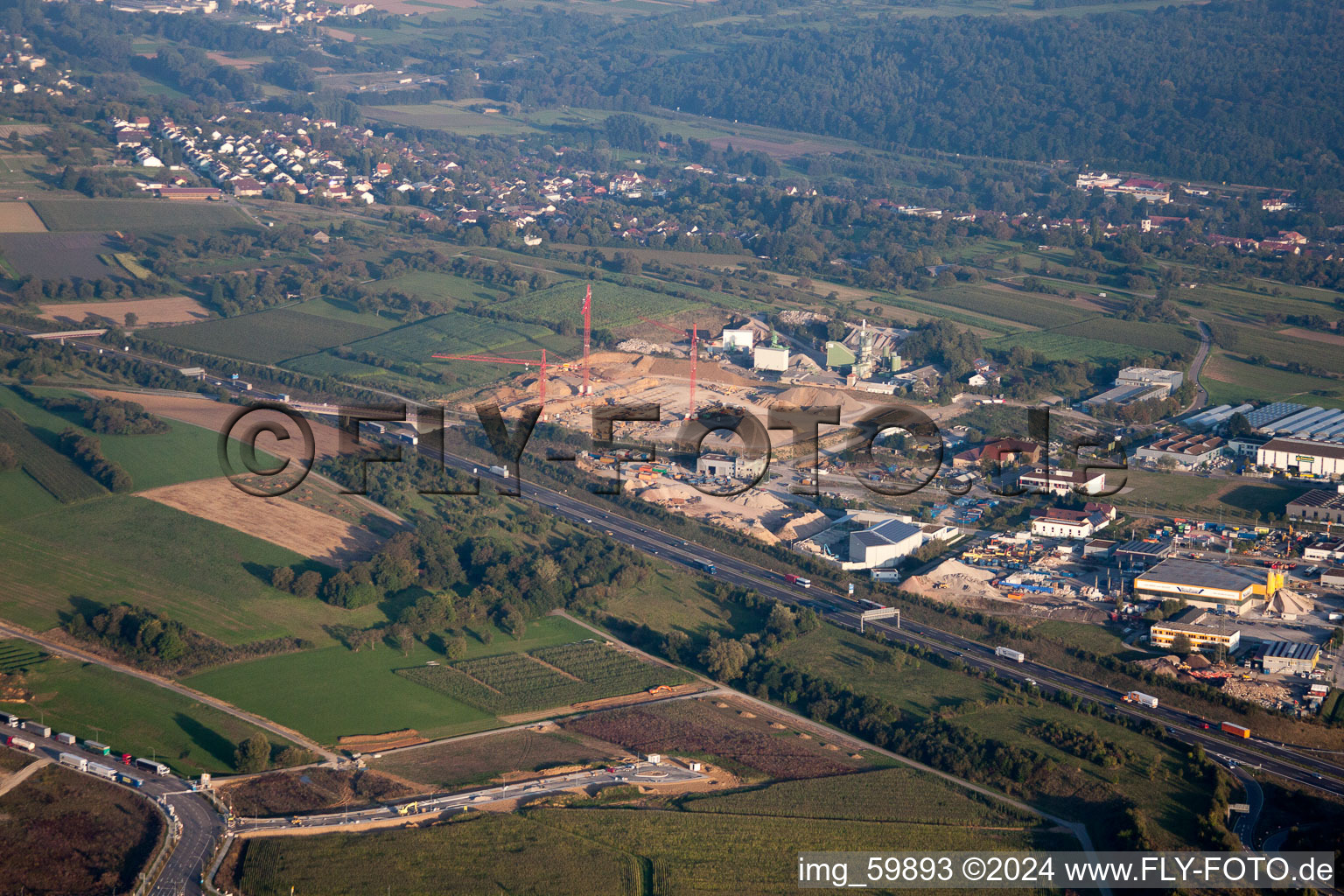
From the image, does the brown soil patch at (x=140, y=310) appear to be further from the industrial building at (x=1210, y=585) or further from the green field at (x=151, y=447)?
the industrial building at (x=1210, y=585)

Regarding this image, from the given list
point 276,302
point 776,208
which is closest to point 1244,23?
point 776,208

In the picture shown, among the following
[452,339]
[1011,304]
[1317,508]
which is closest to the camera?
[1317,508]

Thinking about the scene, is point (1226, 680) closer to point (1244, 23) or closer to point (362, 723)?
point (362, 723)

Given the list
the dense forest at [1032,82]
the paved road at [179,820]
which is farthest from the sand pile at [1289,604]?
the dense forest at [1032,82]

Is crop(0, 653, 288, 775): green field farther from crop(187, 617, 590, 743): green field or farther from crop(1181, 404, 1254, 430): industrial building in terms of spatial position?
crop(1181, 404, 1254, 430): industrial building

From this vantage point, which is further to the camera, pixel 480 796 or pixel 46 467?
pixel 46 467

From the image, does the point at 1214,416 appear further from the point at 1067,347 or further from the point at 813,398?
the point at 813,398

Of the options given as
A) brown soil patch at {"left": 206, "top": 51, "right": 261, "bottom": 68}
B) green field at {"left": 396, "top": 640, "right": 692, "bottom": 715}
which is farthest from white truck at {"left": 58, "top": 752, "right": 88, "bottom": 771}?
brown soil patch at {"left": 206, "top": 51, "right": 261, "bottom": 68}

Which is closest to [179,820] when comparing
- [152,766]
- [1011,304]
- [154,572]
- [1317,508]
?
[152,766]
